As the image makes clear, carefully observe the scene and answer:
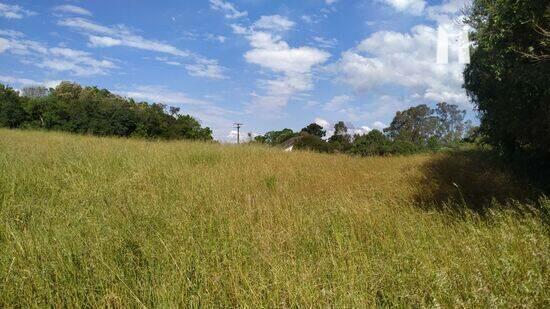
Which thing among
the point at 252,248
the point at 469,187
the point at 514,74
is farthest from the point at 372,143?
the point at 252,248

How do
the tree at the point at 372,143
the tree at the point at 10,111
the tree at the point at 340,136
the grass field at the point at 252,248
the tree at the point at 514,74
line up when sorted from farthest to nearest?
the tree at the point at 340,136 < the tree at the point at 10,111 < the tree at the point at 372,143 < the tree at the point at 514,74 < the grass field at the point at 252,248

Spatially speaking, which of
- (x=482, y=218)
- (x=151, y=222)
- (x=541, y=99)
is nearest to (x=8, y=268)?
(x=151, y=222)

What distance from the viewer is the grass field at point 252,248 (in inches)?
108

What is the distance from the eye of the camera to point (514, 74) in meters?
6.15

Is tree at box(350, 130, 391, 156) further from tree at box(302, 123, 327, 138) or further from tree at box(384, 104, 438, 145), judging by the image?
tree at box(302, 123, 327, 138)

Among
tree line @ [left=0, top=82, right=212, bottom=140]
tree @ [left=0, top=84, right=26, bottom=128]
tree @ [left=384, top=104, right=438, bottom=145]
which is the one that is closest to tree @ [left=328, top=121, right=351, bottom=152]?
tree @ [left=384, top=104, right=438, bottom=145]

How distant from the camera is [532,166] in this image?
9422 mm

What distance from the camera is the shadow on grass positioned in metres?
6.07

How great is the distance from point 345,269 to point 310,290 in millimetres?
523

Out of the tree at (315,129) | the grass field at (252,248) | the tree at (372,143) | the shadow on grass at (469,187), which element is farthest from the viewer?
the tree at (315,129)

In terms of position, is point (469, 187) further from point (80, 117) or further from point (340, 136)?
point (340, 136)

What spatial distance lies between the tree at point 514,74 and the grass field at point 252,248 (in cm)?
175

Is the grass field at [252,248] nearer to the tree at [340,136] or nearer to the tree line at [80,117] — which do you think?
the tree line at [80,117]

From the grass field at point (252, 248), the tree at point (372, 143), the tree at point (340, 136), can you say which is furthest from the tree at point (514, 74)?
the tree at point (340, 136)
